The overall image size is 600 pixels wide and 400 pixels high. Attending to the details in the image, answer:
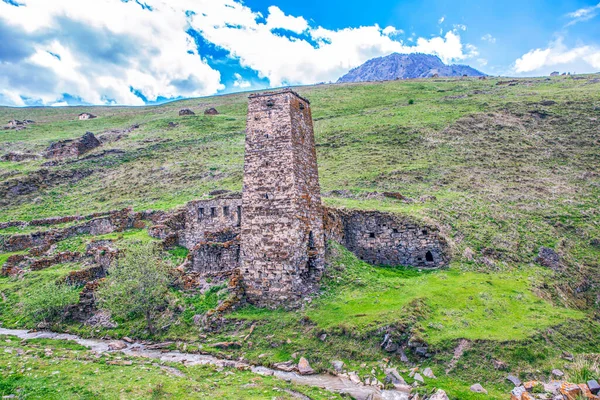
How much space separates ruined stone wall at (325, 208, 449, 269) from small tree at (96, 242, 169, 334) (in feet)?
27.6

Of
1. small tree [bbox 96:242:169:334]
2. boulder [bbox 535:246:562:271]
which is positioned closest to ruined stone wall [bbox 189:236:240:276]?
small tree [bbox 96:242:169:334]

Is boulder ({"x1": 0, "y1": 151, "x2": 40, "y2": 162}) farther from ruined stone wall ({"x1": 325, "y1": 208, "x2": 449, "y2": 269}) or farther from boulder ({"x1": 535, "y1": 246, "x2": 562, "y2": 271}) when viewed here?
boulder ({"x1": 535, "y1": 246, "x2": 562, "y2": 271})

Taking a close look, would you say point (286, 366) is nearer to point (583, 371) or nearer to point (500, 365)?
point (500, 365)

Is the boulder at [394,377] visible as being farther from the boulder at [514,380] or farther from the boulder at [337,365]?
the boulder at [514,380]

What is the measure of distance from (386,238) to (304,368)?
1031cm

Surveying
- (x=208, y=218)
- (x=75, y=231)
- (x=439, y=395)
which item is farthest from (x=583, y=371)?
(x=75, y=231)

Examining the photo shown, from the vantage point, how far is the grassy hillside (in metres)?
11.9

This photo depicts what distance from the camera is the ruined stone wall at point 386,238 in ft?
62.4

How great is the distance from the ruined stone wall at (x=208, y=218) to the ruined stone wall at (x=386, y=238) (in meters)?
6.76

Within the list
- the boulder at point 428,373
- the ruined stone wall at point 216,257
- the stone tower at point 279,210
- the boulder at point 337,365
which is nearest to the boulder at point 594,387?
the boulder at point 428,373

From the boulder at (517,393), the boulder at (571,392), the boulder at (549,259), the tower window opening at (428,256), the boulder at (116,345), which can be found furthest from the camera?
the tower window opening at (428,256)

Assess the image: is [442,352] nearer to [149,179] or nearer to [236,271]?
[236,271]

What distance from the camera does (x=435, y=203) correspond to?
2459 cm

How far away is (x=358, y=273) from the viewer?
1636cm
